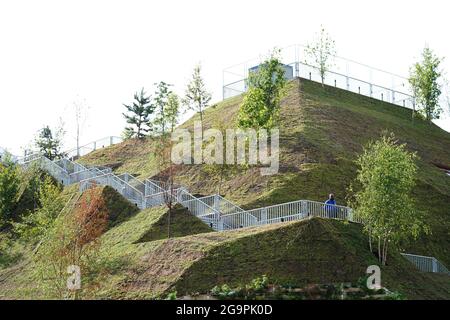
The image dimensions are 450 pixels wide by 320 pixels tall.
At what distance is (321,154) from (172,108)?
1169 cm

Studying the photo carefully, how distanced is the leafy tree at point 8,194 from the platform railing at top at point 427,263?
2286 centimetres

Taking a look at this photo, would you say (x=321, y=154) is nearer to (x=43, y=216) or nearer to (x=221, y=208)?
(x=221, y=208)

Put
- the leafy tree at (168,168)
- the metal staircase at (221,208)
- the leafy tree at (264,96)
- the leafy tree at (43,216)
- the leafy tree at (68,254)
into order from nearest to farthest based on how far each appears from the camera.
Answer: the leafy tree at (68,254)
the metal staircase at (221,208)
the leafy tree at (168,168)
the leafy tree at (43,216)
the leafy tree at (264,96)

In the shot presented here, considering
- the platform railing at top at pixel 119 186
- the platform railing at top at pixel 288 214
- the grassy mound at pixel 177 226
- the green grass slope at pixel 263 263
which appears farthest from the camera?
the platform railing at top at pixel 119 186

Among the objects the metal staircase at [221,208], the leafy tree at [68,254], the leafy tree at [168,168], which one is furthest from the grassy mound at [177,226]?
the leafy tree at [68,254]

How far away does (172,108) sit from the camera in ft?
180

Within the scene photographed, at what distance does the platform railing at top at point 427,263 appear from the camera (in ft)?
119

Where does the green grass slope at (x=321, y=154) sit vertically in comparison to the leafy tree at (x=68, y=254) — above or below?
above

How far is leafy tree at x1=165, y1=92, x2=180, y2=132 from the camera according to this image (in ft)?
169

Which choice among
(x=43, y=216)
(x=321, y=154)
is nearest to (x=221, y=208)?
(x=43, y=216)

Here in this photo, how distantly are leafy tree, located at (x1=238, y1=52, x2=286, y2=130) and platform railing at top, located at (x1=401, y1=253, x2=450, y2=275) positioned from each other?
47.0 feet

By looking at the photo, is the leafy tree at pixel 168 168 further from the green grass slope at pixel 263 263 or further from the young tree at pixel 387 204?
the young tree at pixel 387 204

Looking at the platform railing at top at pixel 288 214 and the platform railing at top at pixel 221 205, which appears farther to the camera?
the platform railing at top at pixel 221 205

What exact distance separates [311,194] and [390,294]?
47.3 ft
